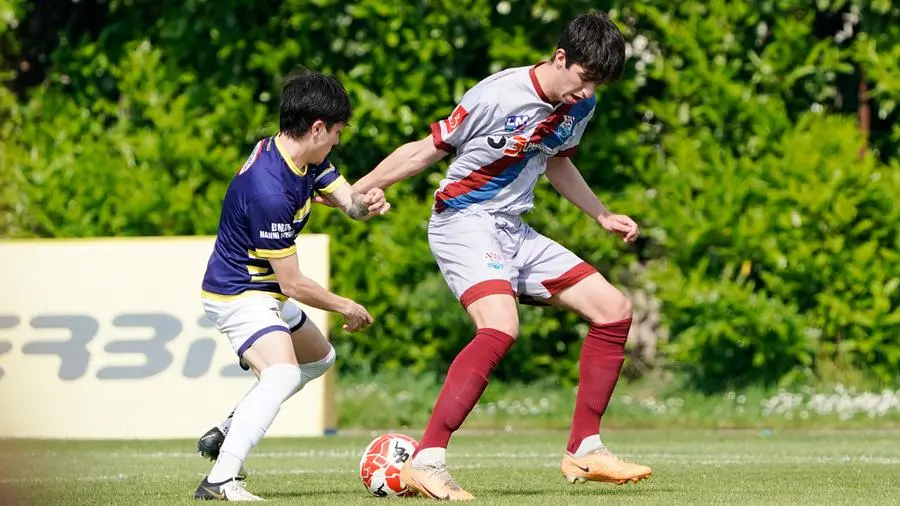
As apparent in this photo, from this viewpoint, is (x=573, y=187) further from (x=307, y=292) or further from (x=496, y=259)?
(x=307, y=292)

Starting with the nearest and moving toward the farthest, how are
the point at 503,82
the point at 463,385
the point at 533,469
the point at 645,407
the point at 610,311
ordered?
1. the point at 463,385
2. the point at 503,82
3. the point at 610,311
4. the point at 533,469
5. the point at 645,407

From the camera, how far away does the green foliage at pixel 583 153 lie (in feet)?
36.4

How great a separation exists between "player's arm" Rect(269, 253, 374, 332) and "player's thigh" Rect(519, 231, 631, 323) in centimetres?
72

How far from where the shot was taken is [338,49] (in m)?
11.8

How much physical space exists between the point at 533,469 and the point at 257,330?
2048mm

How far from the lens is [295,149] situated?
5410mm

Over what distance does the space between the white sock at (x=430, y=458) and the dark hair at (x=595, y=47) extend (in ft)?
4.72

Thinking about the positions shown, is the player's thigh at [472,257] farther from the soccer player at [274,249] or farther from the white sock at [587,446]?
the white sock at [587,446]

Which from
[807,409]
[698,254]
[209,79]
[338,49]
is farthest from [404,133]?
[807,409]

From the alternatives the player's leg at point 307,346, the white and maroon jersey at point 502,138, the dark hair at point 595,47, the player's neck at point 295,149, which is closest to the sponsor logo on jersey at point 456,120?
the white and maroon jersey at point 502,138

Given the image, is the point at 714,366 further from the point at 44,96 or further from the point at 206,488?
the point at 206,488

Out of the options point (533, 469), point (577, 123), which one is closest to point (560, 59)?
point (577, 123)

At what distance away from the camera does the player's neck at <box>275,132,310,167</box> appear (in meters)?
5.41

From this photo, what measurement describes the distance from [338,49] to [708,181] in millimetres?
3102
